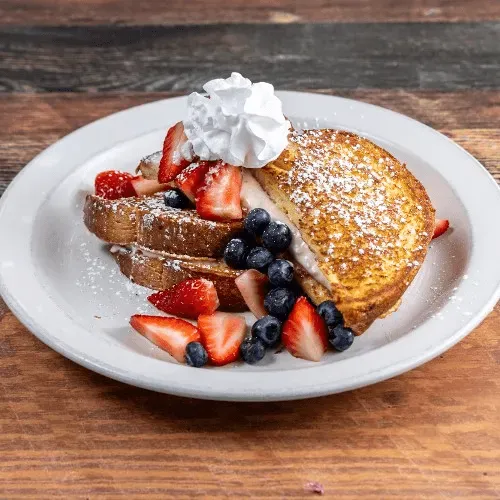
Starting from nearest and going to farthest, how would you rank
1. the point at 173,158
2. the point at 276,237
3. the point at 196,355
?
the point at 196,355, the point at 276,237, the point at 173,158

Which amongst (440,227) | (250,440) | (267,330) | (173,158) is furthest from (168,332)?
(440,227)

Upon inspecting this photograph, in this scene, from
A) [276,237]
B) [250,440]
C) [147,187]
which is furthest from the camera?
[147,187]

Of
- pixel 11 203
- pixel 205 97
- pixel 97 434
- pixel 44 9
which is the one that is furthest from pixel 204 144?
pixel 44 9

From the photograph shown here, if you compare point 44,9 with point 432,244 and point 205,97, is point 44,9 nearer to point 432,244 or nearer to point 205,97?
point 205,97

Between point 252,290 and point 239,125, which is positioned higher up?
point 239,125

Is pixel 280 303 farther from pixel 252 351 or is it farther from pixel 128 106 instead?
pixel 128 106

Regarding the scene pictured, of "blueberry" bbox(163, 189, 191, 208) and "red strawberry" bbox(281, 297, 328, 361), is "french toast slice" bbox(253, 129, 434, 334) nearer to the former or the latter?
"red strawberry" bbox(281, 297, 328, 361)

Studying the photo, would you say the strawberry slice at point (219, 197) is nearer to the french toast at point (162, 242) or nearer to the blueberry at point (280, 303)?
the french toast at point (162, 242)
